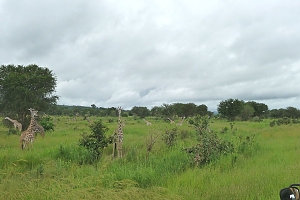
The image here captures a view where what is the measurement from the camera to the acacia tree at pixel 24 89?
2450 cm

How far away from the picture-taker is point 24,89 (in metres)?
24.2

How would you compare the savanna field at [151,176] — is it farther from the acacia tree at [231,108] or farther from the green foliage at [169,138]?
the acacia tree at [231,108]

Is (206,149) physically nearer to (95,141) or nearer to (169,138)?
(169,138)

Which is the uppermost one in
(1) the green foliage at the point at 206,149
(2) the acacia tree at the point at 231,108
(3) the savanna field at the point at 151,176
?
(2) the acacia tree at the point at 231,108

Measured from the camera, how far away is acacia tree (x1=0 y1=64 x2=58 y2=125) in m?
24.5

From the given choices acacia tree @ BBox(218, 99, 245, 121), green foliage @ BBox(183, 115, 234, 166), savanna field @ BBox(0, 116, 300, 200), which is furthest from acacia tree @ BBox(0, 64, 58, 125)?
acacia tree @ BBox(218, 99, 245, 121)

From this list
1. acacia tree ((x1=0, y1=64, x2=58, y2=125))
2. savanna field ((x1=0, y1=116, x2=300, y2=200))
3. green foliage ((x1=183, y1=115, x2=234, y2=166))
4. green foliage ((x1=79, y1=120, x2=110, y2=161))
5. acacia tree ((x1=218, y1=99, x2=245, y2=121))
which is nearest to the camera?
savanna field ((x1=0, y1=116, x2=300, y2=200))

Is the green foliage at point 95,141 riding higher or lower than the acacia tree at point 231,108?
lower

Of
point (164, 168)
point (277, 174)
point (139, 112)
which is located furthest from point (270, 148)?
point (139, 112)

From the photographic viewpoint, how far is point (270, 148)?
12.9m

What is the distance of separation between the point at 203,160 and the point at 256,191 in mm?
3701

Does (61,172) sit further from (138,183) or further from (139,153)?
(139,153)

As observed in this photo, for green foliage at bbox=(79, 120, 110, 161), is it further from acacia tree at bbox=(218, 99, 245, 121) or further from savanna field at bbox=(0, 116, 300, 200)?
acacia tree at bbox=(218, 99, 245, 121)

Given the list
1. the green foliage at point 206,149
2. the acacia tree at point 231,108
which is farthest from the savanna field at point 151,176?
the acacia tree at point 231,108
